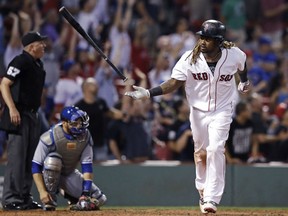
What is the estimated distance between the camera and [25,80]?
42.8 feet

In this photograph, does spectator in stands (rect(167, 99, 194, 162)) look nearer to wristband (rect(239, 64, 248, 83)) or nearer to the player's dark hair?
wristband (rect(239, 64, 248, 83))

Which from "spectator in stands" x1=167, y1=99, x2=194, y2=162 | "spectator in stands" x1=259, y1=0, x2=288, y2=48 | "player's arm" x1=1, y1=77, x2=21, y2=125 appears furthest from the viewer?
"spectator in stands" x1=259, y1=0, x2=288, y2=48

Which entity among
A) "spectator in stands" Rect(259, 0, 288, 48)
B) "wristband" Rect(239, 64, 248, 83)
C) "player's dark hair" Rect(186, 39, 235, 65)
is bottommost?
"wristband" Rect(239, 64, 248, 83)

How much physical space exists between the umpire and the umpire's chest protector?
2.37 meters

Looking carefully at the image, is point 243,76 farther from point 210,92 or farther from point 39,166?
point 39,166

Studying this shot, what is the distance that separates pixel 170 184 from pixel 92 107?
6.07 feet

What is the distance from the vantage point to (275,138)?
17719 millimetres

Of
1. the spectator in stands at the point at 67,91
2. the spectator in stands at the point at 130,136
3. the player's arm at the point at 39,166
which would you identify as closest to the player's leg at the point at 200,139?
the player's arm at the point at 39,166

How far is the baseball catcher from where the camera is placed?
40.3 ft

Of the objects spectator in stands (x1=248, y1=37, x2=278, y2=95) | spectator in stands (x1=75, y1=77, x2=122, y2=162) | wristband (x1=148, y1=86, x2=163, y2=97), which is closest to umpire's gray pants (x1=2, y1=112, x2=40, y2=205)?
wristband (x1=148, y1=86, x2=163, y2=97)

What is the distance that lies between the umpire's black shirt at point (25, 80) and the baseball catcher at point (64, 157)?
0.72 m

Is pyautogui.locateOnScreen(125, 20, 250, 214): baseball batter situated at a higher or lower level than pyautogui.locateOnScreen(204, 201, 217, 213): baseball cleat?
higher

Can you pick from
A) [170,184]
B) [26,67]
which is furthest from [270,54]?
[26,67]

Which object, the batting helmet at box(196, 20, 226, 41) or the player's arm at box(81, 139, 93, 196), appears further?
the player's arm at box(81, 139, 93, 196)
